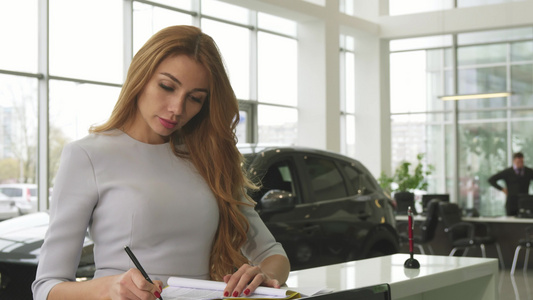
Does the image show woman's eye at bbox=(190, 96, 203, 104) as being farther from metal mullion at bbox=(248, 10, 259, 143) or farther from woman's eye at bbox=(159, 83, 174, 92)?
metal mullion at bbox=(248, 10, 259, 143)

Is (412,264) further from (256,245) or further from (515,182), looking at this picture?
(515,182)

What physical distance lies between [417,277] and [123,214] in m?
1.25

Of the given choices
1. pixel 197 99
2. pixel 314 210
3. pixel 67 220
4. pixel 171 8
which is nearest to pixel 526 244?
pixel 314 210

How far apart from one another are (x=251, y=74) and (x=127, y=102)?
32.9 ft

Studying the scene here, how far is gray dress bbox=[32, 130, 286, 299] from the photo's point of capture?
1564 mm

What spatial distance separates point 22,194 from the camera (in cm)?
829

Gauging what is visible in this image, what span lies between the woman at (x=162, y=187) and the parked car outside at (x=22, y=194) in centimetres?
686

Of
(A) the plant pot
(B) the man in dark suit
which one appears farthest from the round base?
(B) the man in dark suit

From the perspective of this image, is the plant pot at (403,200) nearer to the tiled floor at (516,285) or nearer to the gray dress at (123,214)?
the tiled floor at (516,285)

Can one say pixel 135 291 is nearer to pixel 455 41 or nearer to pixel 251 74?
pixel 251 74

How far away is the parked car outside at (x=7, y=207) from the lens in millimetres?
8078

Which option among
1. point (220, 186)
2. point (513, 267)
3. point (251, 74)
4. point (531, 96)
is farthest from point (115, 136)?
point (531, 96)

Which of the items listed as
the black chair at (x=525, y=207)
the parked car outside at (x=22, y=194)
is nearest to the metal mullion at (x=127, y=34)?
the parked car outside at (x=22, y=194)

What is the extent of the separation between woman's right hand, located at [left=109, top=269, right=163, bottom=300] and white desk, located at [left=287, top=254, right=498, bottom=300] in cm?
99
